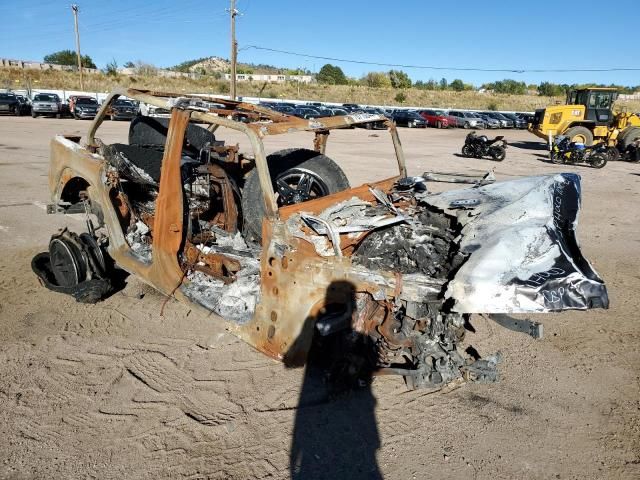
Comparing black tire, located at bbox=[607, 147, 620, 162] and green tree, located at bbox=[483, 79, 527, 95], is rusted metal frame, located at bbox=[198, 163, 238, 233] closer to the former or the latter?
black tire, located at bbox=[607, 147, 620, 162]

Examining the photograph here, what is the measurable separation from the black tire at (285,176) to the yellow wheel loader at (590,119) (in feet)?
62.1

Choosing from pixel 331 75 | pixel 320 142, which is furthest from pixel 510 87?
pixel 320 142

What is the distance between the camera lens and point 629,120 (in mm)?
20531

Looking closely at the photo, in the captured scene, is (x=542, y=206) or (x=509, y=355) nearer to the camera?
(x=542, y=206)

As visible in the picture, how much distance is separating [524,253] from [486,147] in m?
16.3

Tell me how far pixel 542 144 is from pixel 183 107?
2703 centimetres

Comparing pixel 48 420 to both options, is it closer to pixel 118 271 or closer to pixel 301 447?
pixel 301 447

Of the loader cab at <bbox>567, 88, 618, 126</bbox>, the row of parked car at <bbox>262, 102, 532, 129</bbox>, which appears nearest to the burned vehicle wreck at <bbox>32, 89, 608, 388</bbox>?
the loader cab at <bbox>567, 88, 618, 126</bbox>

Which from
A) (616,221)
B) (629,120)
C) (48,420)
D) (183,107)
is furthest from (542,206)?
(629,120)

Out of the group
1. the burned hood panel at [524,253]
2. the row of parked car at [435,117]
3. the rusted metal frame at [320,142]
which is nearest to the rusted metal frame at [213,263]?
the rusted metal frame at [320,142]

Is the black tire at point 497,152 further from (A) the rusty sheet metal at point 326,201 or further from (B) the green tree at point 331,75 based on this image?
(B) the green tree at point 331,75

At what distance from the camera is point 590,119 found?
21.0 metres

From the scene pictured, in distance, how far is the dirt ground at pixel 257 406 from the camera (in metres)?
2.77

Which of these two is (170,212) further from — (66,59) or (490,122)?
(66,59)
